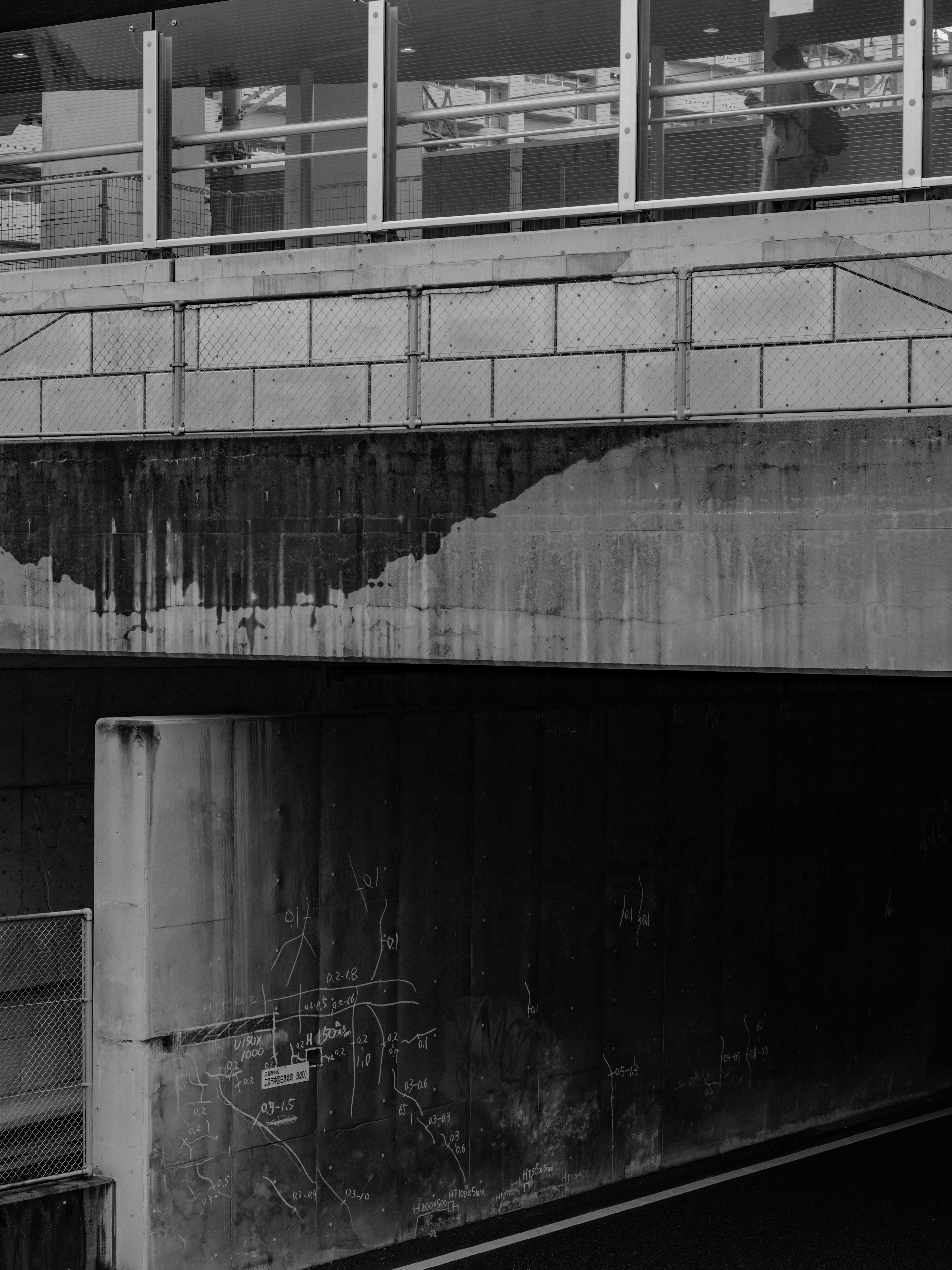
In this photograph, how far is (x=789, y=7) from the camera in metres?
13.2

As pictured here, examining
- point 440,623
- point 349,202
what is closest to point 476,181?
point 349,202

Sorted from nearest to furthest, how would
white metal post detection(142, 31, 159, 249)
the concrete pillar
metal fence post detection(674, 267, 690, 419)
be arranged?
1. metal fence post detection(674, 267, 690, 419)
2. the concrete pillar
3. white metal post detection(142, 31, 159, 249)

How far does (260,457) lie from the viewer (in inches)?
409

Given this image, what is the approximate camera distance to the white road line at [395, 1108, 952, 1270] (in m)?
11.6

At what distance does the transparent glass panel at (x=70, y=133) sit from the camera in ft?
50.6

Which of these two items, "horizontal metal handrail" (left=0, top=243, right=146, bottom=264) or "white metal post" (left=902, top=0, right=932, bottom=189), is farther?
"horizontal metal handrail" (left=0, top=243, right=146, bottom=264)

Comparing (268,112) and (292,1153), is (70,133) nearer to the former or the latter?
(268,112)

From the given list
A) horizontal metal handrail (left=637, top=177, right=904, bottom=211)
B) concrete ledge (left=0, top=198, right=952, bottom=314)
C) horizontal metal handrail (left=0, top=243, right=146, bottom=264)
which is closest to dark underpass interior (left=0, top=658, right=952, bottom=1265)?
concrete ledge (left=0, top=198, right=952, bottom=314)

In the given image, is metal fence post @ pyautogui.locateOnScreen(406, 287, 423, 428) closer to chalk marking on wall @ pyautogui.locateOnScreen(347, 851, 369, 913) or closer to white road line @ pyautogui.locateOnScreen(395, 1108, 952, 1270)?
chalk marking on wall @ pyautogui.locateOnScreen(347, 851, 369, 913)

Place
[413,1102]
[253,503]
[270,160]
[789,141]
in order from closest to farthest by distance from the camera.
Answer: [253,503] < [413,1102] < [789,141] < [270,160]

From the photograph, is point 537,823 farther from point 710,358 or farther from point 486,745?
point 710,358

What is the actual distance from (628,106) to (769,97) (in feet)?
3.72

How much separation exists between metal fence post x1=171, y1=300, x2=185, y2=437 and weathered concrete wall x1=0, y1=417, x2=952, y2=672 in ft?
2.48

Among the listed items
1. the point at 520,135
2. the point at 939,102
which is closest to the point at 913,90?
the point at 939,102
